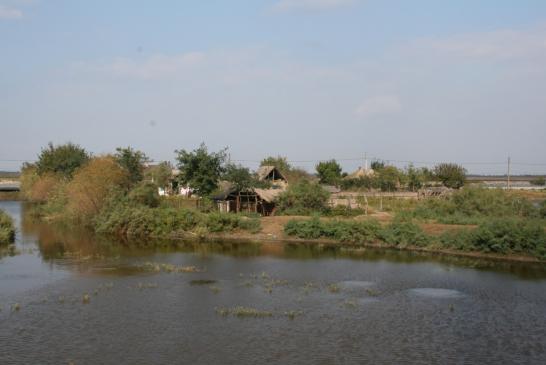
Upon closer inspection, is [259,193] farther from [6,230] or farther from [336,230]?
[6,230]

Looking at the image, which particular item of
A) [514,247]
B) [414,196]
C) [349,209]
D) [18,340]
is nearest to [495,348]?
[18,340]

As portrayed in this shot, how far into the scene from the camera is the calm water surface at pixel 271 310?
1745cm

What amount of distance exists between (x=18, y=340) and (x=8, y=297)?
6.06 meters

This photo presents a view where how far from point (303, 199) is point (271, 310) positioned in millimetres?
27621

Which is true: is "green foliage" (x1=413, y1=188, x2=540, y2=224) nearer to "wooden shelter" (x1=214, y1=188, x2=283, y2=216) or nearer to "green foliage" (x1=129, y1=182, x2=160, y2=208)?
"wooden shelter" (x1=214, y1=188, x2=283, y2=216)

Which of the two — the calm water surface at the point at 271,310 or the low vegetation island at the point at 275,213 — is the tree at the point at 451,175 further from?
the calm water surface at the point at 271,310

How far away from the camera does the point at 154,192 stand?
52.0 metres

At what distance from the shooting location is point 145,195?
5025 cm

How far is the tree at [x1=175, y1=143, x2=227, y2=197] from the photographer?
172 ft

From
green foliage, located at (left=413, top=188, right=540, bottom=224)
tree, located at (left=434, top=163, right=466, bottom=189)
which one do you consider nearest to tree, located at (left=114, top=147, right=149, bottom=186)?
green foliage, located at (left=413, top=188, right=540, bottom=224)

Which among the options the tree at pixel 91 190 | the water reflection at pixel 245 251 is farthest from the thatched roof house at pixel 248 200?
the tree at pixel 91 190

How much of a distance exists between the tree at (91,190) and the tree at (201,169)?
6.41m

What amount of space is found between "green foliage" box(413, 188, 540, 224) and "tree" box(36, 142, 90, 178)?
5195 centimetres

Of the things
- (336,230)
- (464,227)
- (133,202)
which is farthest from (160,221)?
(464,227)
